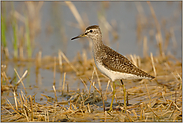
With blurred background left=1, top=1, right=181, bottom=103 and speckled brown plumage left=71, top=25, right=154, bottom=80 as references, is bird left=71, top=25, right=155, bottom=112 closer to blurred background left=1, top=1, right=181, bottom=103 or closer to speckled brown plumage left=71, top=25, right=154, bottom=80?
speckled brown plumage left=71, top=25, right=154, bottom=80

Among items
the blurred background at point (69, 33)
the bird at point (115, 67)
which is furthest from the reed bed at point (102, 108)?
the blurred background at point (69, 33)

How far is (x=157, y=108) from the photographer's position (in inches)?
273

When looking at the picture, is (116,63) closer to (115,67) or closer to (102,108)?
(115,67)

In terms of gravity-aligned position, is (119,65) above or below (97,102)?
above

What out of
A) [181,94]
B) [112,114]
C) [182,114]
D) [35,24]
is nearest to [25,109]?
[112,114]

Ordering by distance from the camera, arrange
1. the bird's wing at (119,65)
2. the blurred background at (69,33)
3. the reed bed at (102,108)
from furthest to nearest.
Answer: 1. the blurred background at (69,33)
2. the bird's wing at (119,65)
3. the reed bed at (102,108)

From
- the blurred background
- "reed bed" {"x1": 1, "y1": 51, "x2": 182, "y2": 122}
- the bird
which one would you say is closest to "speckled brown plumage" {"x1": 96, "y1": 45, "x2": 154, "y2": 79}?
the bird

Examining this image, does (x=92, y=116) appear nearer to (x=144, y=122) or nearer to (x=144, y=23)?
(x=144, y=122)

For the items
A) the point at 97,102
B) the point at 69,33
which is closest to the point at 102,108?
the point at 97,102

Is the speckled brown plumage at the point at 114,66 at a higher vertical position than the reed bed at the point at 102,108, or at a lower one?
higher

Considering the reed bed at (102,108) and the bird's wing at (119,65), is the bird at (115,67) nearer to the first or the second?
the bird's wing at (119,65)

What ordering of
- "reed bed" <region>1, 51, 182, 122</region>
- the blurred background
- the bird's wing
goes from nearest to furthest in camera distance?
1. "reed bed" <region>1, 51, 182, 122</region>
2. the bird's wing
3. the blurred background

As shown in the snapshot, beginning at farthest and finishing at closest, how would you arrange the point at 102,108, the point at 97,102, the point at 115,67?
the point at 97,102
the point at 102,108
the point at 115,67

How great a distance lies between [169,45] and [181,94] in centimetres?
768
